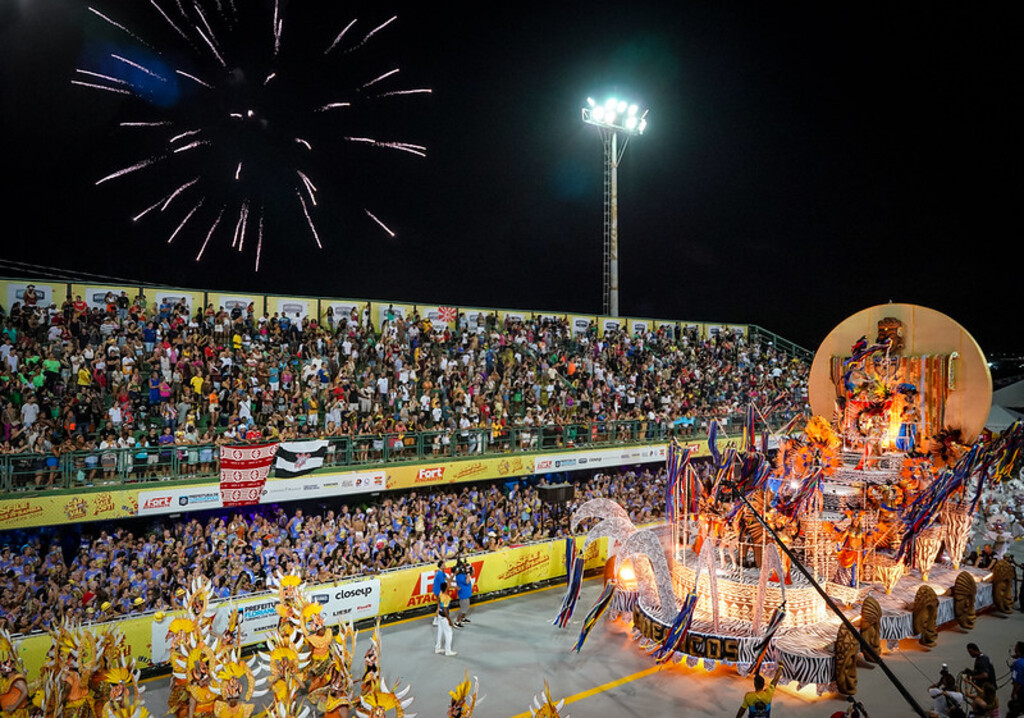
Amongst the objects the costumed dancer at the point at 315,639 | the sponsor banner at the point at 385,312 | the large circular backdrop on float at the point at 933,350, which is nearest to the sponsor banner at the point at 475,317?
the sponsor banner at the point at 385,312

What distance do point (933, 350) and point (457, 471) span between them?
12.2m

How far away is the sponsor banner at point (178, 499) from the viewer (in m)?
14.4

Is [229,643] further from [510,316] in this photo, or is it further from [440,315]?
[510,316]

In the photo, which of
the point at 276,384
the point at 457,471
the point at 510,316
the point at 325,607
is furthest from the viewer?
the point at 510,316

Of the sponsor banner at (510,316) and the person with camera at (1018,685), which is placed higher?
the sponsor banner at (510,316)

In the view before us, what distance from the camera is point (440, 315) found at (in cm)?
2541

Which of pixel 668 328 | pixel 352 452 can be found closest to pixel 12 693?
pixel 352 452

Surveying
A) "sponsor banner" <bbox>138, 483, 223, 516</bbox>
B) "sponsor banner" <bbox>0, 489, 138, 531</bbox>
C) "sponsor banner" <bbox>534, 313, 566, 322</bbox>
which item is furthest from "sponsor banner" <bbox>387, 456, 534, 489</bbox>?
"sponsor banner" <bbox>534, 313, 566, 322</bbox>

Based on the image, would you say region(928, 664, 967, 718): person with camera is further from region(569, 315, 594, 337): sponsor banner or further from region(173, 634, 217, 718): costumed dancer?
region(569, 315, 594, 337): sponsor banner

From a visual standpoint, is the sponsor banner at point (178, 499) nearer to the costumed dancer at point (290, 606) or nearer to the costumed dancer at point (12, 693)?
the costumed dancer at point (290, 606)

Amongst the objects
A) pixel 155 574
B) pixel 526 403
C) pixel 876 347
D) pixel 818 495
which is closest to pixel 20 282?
pixel 155 574

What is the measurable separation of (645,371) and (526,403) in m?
7.09

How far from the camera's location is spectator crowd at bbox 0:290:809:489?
15078mm

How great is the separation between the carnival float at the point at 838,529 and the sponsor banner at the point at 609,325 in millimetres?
11587
